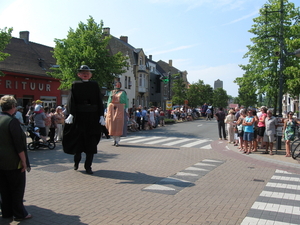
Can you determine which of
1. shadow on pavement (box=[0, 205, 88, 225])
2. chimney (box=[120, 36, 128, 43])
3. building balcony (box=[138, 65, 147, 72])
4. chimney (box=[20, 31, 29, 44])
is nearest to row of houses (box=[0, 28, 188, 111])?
chimney (box=[20, 31, 29, 44])

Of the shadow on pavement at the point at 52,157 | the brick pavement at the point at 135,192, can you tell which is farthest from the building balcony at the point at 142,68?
the brick pavement at the point at 135,192

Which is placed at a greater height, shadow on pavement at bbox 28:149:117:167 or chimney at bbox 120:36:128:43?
chimney at bbox 120:36:128:43

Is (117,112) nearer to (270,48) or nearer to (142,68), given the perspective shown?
(270,48)

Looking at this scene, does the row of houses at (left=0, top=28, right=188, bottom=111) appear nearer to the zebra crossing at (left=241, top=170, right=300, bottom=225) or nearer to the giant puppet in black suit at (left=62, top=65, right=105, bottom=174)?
the giant puppet in black suit at (left=62, top=65, right=105, bottom=174)

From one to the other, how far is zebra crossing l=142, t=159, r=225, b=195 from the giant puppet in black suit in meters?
1.77

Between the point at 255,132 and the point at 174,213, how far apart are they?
7.88 m

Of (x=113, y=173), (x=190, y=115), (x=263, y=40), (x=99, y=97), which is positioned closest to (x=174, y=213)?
(x=113, y=173)

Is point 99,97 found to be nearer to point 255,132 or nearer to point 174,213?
point 174,213

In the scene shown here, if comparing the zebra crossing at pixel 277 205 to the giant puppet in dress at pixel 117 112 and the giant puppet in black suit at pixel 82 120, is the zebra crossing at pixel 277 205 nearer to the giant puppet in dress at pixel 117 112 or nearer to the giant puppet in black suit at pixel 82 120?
the giant puppet in black suit at pixel 82 120

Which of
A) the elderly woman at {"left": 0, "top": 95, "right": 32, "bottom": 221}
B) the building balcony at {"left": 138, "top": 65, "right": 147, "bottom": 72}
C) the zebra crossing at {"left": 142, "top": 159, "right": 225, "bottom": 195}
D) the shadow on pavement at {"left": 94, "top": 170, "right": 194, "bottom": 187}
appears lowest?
the zebra crossing at {"left": 142, "top": 159, "right": 225, "bottom": 195}

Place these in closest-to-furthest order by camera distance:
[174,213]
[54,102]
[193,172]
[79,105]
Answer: [174,213]
[79,105]
[193,172]
[54,102]

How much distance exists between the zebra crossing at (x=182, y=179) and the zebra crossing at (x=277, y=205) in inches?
57.8

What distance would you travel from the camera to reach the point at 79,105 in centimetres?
701

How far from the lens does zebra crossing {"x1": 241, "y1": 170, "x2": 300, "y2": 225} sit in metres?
4.50
